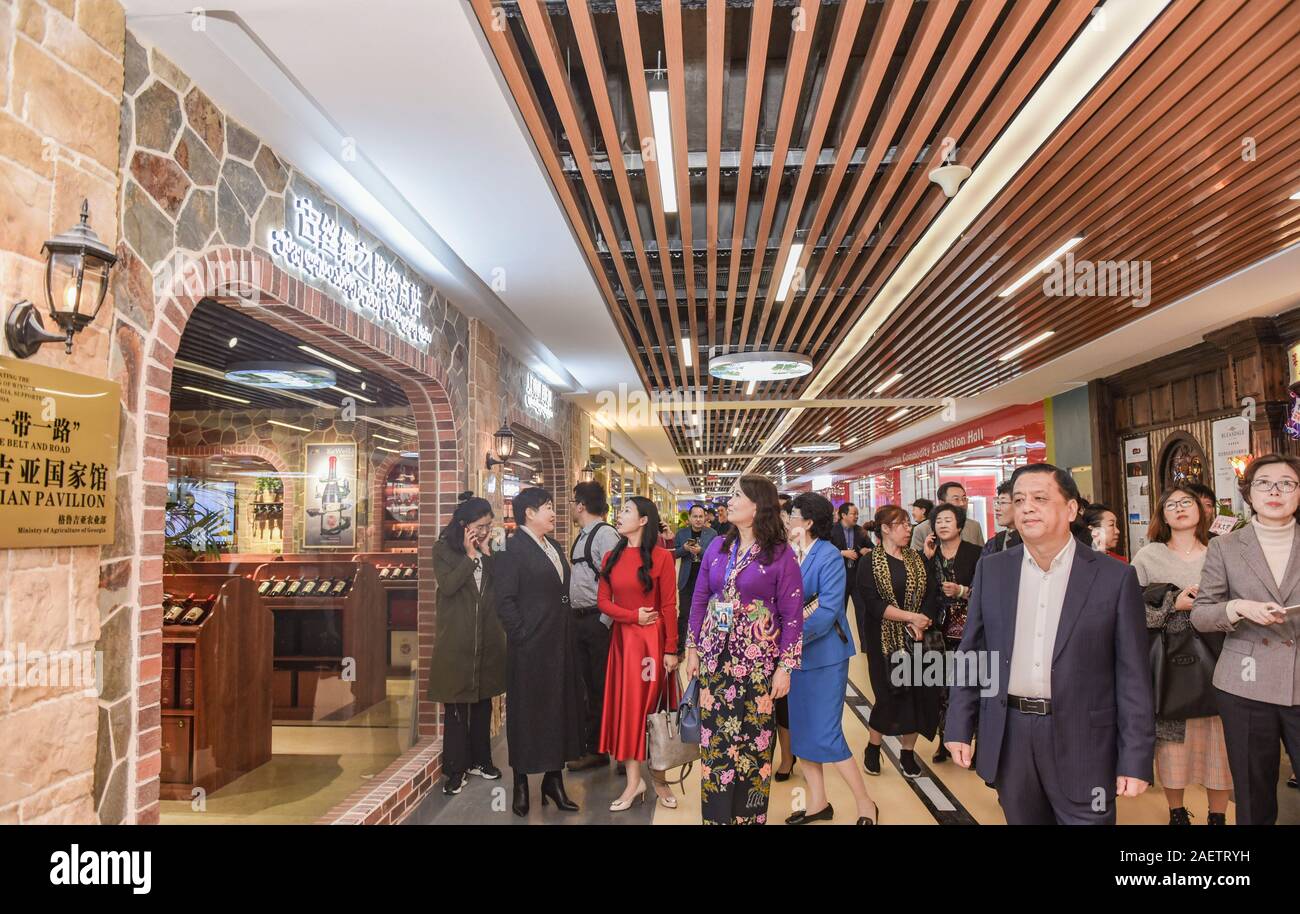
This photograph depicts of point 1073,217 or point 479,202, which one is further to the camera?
point 1073,217

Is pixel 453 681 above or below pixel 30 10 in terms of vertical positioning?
below

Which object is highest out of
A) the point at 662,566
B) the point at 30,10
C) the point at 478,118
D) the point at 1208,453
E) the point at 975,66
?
the point at 975,66

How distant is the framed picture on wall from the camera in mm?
9766

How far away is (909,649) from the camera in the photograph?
4.35m

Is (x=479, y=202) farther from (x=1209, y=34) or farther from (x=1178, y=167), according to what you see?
(x=1178, y=167)

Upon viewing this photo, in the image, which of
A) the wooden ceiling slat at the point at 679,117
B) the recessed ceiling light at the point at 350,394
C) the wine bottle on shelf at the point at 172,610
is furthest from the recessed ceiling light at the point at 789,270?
the recessed ceiling light at the point at 350,394

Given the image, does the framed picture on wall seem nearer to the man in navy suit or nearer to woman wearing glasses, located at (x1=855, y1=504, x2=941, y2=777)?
woman wearing glasses, located at (x1=855, y1=504, x2=941, y2=777)

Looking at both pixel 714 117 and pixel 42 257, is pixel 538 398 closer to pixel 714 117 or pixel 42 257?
pixel 714 117

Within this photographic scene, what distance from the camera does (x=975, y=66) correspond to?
10.1ft

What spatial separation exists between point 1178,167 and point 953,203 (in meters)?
1.02

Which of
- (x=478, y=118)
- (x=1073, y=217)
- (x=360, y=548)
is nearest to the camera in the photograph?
(x=478, y=118)

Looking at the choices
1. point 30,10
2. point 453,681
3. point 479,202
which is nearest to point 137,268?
point 30,10

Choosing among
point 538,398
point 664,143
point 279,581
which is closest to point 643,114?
point 664,143

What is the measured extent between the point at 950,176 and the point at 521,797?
3.78m
